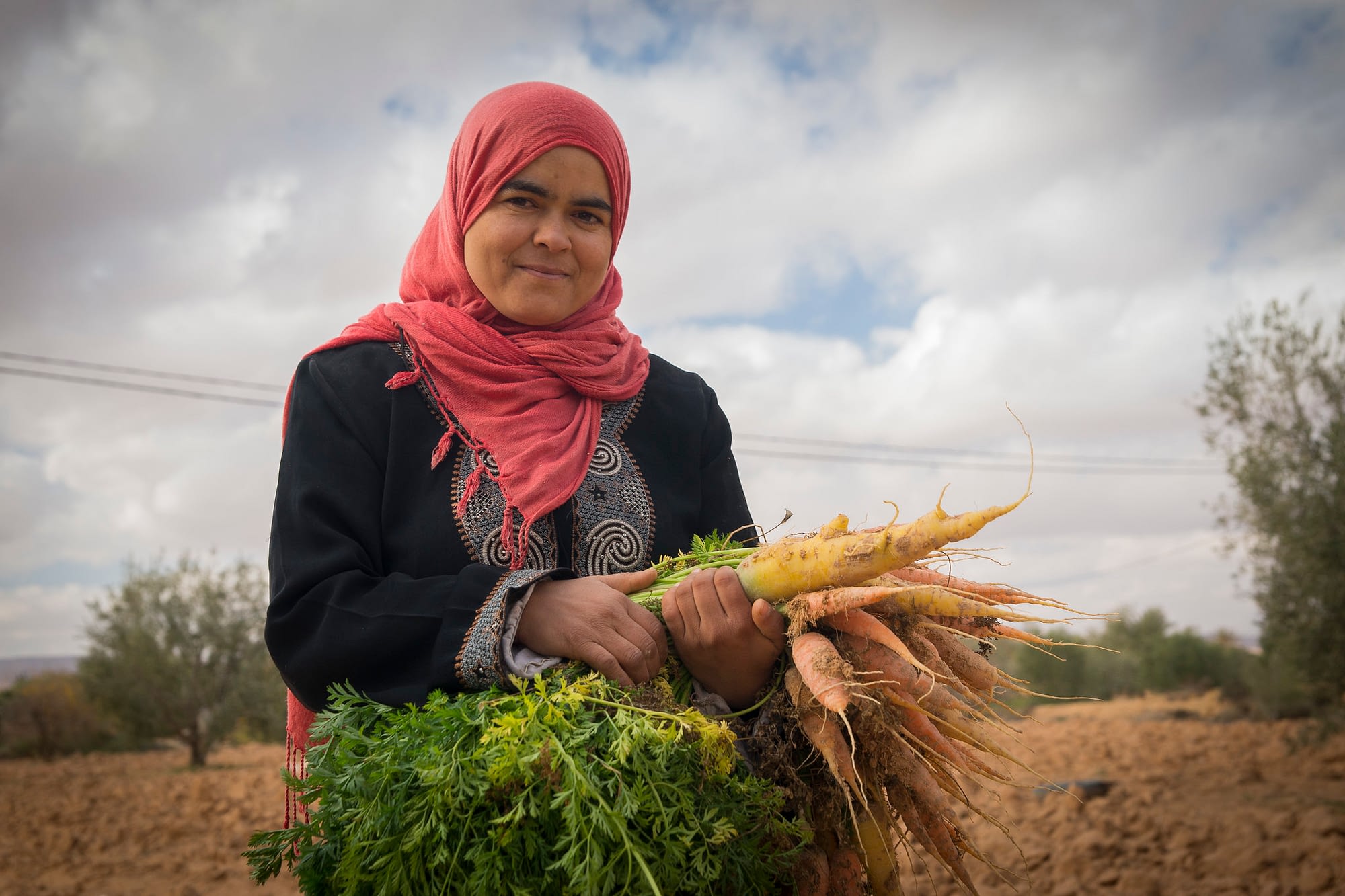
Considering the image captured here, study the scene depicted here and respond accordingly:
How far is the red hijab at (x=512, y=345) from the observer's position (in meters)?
2.29

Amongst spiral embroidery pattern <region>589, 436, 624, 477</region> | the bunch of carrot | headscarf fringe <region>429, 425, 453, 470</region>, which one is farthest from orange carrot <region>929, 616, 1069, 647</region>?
headscarf fringe <region>429, 425, 453, 470</region>

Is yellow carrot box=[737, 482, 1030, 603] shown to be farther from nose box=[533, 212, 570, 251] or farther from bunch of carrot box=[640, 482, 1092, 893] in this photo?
nose box=[533, 212, 570, 251]

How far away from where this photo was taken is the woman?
1950mm

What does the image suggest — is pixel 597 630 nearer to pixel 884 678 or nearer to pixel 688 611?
pixel 688 611

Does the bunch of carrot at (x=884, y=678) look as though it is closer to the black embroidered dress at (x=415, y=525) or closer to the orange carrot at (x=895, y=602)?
the orange carrot at (x=895, y=602)

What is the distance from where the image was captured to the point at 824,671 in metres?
1.82

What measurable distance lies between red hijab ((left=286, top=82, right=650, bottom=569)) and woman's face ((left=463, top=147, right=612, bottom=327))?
0.04 m

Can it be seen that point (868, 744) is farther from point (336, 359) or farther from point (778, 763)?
point (336, 359)

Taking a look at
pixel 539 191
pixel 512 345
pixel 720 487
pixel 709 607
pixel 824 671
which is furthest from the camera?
pixel 720 487

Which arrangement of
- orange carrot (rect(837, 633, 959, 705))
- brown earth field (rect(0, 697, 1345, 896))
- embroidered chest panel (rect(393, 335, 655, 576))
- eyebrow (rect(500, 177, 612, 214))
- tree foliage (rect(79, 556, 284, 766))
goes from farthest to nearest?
tree foliage (rect(79, 556, 284, 766)), brown earth field (rect(0, 697, 1345, 896)), eyebrow (rect(500, 177, 612, 214)), embroidered chest panel (rect(393, 335, 655, 576)), orange carrot (rect(837, 633, 959, 705))

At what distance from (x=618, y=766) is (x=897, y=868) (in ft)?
3.03

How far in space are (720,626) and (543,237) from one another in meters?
1.12

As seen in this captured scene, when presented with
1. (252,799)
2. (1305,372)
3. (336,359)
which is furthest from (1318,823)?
(252,799)

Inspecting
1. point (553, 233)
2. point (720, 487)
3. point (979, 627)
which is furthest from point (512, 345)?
point (979, 627)
